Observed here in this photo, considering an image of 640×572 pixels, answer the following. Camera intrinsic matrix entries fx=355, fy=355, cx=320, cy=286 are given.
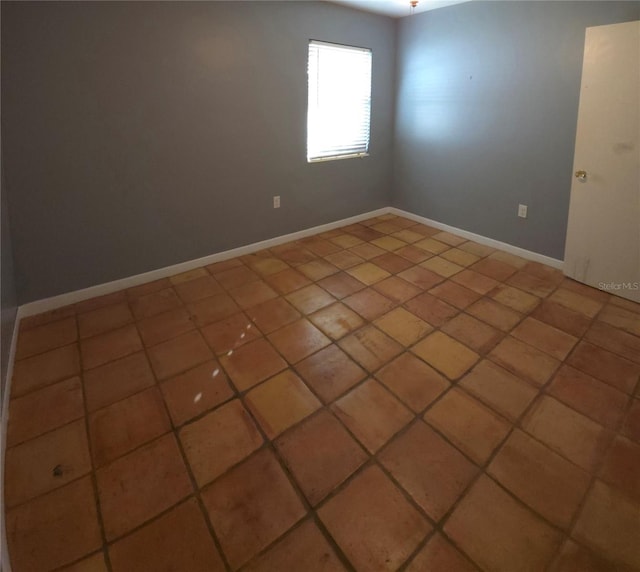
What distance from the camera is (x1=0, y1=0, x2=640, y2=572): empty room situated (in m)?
1.21

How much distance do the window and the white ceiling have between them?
0.32 meters

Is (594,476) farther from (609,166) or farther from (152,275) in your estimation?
(152,275)

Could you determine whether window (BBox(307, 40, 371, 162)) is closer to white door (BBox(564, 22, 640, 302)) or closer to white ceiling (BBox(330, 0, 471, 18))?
white ceiling (BBox(330, 0, 471, 18))

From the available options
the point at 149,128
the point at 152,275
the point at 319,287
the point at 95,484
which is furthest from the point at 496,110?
the point at 95,484

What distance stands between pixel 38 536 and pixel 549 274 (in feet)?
11.1

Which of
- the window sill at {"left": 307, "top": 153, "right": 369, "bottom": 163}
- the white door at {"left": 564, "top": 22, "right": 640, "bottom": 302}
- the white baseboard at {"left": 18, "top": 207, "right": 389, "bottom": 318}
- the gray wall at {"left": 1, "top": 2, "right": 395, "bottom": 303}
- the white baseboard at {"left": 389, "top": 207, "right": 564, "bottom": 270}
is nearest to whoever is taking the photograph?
the gray wall at {"left": 1, "top": 2, "right": 395, "bottom": 303}

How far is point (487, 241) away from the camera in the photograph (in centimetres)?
344

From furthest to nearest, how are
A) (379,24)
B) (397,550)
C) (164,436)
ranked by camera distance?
(379,24)
(164,436)
(397,550)

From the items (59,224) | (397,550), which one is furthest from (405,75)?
(397,550)

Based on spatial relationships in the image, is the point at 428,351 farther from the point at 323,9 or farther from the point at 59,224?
the point at 323,9

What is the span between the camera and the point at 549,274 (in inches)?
113

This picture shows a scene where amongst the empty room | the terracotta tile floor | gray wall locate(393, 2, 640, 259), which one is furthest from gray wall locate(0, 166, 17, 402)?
gray wall locate(393, 2, 640, 259)

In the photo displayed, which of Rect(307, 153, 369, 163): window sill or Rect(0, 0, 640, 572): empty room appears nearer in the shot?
Rect(0, 0, 640, 572): empty room

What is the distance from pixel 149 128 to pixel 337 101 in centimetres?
181
